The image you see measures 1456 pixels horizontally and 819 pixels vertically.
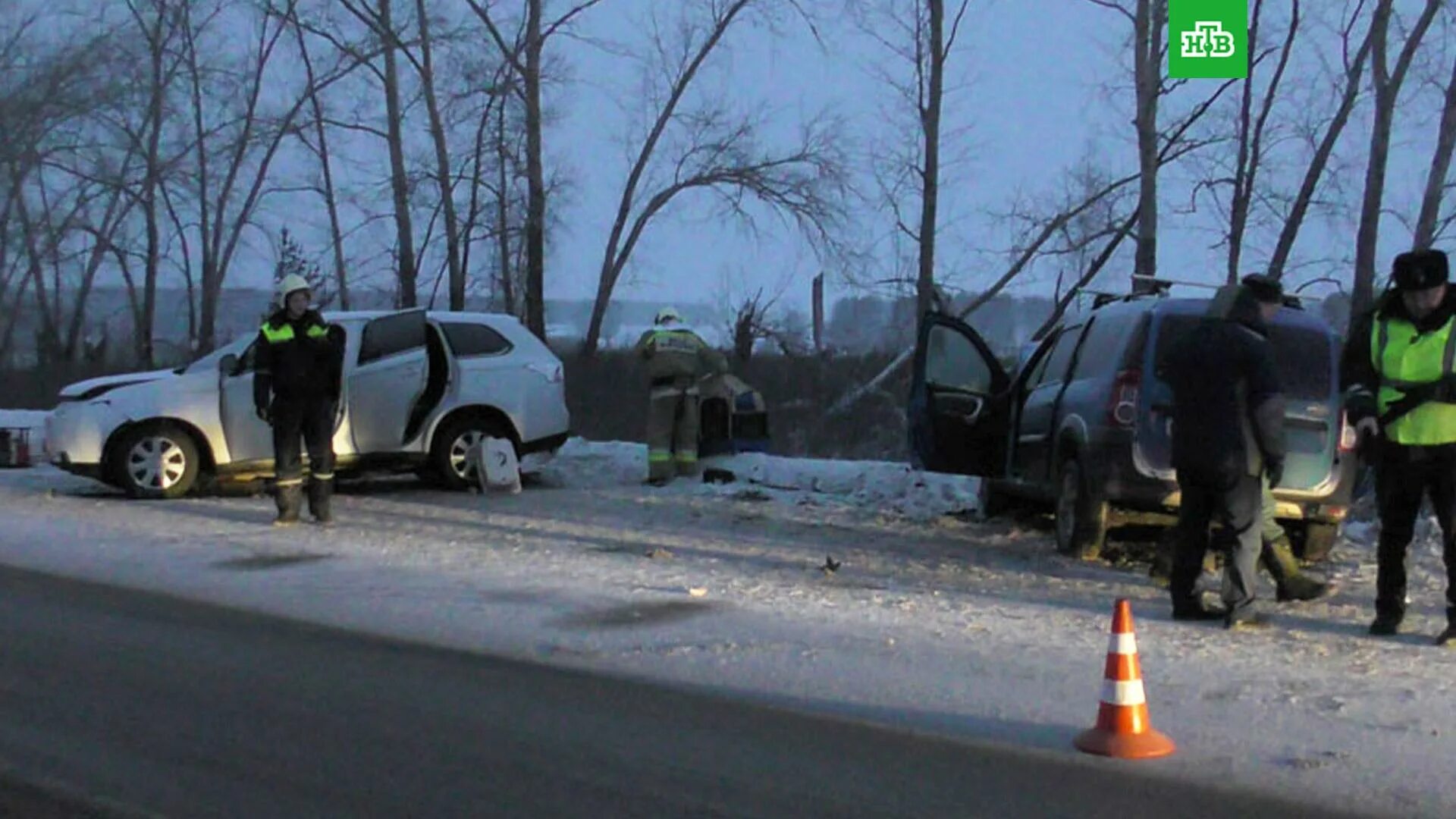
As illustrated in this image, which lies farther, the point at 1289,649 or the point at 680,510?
the point at 680,510

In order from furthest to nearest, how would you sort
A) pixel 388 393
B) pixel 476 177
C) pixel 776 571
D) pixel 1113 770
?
1. pixel 476 177
2. pixel 388 393
3. pixel 776 571
4. pixel 1113 770

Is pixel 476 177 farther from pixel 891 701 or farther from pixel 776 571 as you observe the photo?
pixel 891 701

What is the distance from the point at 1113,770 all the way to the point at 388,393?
1012cm

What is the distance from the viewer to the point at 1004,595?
9.48 m

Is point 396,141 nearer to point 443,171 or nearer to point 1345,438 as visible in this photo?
point 443,171

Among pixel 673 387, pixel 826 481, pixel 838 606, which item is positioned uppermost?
pixel 673 387

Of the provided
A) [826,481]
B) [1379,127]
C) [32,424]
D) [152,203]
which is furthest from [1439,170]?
[152,203]

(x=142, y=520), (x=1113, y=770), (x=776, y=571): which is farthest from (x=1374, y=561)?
(x=142, y=520)

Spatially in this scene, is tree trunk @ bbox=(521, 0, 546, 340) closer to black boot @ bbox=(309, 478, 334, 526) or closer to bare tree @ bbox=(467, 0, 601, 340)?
bare tree @ bbox=(467, 0, 601, 340)

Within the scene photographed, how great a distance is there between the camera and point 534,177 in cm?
2672

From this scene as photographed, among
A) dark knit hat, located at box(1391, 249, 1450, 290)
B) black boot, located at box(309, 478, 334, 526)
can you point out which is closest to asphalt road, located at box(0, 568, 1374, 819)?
dark knit hat, located at box(1391, 249, 1450, 290)

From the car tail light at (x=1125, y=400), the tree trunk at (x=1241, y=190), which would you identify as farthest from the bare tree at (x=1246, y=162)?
the car tail light at (x=1125, y=400)

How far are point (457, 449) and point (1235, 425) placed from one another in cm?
854

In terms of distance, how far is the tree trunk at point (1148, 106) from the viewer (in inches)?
761
